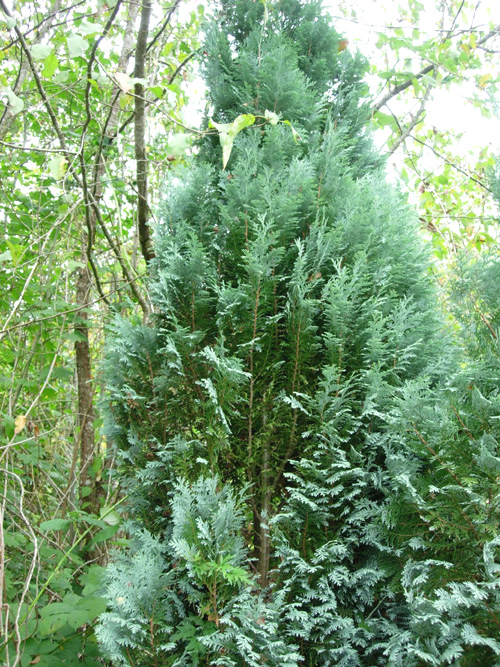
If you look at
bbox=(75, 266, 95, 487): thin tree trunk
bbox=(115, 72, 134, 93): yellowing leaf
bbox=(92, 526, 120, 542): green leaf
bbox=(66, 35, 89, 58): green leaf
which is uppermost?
bbox=(66, 35, 89, 58): green leaf

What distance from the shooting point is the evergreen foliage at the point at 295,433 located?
69.0 inches

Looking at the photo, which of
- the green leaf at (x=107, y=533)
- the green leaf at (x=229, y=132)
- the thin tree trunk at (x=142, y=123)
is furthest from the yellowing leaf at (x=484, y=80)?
the green leaf at (x=107, y=533)

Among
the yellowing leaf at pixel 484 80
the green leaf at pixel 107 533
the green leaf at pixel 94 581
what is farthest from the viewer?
the yellowing leaf at pixel 484 80

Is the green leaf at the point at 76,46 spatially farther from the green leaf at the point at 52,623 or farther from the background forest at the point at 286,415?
the green leaf at the point at 52,623

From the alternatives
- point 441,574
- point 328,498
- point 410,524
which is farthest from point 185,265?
point 441,574

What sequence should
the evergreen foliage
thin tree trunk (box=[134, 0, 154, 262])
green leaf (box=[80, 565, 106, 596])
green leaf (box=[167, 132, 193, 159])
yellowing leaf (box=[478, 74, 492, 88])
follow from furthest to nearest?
yellowing leaf (box=[478, 74, 492, 88])
thin tree trunk (box=[134, 0, 154, 262])
green leaf (box=[80, 565, 106, 596])
green leaf (box=[167, 132, 193, 159])
the evergreen foliage

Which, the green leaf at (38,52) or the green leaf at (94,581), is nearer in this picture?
the green leaf at (38,52)

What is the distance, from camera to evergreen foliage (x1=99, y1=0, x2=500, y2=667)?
175cm

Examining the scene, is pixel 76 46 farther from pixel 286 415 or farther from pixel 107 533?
pixel 107 533

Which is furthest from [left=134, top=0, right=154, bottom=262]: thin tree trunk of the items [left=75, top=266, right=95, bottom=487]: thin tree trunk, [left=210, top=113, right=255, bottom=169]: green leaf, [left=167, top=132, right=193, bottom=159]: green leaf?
[left=75, top=266, right=95, bottom=487]: thin tree trunk

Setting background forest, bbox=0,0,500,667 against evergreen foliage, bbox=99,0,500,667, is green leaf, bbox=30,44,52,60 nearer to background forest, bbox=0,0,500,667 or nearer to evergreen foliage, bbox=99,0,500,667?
background forest, bbox=0,0,500,667

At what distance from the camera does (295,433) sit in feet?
Answer: 7.11

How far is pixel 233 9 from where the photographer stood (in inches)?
122

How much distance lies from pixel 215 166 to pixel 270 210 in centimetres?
68
